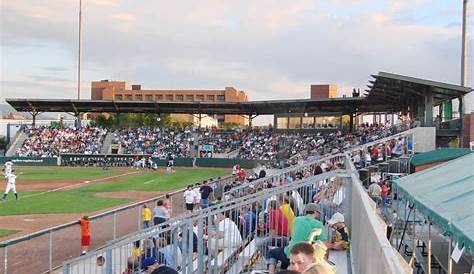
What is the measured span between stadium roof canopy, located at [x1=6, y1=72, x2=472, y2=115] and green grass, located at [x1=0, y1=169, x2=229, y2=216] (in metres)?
14.4

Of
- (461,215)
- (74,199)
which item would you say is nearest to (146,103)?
(74,199)

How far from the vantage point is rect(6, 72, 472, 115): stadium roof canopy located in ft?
105

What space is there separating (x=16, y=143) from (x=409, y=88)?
46484 millimetres

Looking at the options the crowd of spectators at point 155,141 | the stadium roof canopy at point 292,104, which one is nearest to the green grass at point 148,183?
the stadium roof canopy at point 292,104

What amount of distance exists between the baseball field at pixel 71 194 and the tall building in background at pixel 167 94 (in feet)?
316

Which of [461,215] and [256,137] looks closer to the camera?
[461,215]

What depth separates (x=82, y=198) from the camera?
28.0 metres

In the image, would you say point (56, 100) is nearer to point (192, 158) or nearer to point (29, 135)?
point (29, 135)

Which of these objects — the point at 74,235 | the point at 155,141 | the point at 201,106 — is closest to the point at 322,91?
the point at 201,106

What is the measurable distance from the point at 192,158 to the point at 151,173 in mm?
10167

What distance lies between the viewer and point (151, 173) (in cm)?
4534

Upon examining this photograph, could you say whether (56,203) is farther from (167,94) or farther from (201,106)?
(167,94)

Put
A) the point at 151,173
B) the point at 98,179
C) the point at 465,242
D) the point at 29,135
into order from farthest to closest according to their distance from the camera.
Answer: the point at 29,135 < the point at 151,173 < the point at 98,179 < the point at 465,242

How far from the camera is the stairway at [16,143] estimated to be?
60969 millimetres
